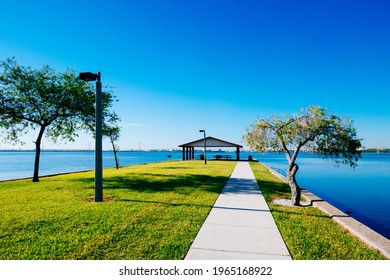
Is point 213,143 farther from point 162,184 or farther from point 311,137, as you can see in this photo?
point 311,137

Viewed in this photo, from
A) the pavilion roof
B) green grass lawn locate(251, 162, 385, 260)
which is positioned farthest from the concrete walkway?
the pavilion roof

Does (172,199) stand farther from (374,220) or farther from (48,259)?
(374,220)

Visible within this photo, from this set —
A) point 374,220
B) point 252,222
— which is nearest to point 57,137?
point 252,222

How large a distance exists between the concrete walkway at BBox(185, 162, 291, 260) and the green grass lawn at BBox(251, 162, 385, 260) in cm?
22

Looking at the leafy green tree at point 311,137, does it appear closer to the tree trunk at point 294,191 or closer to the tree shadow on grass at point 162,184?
the tree trunk at point 294,191

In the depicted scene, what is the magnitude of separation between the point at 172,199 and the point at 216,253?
427cm

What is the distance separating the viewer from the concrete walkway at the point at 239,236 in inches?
153

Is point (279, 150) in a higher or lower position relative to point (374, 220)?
higher

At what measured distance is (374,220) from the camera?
29.5ft

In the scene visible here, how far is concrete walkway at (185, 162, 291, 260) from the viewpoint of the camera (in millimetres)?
3896

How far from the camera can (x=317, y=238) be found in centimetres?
461

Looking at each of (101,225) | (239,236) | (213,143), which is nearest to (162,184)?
(101,225)

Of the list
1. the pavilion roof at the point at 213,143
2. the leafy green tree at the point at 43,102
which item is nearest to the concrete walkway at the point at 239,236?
the leafy green tree at the point at 43,102
